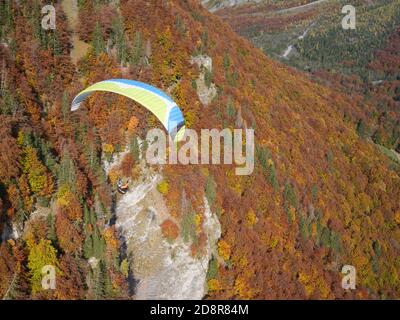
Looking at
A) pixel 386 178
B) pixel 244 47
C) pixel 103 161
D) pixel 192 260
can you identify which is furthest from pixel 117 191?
pixel 386 178

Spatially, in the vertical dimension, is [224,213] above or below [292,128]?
below

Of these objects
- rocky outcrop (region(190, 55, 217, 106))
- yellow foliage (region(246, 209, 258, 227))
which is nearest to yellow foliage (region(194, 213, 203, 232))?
yellow foliage (region(246, 209, 258, 227))

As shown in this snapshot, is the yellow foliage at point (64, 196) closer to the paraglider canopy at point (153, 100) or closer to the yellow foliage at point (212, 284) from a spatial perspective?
the paraglider canopy at point (153, 100)

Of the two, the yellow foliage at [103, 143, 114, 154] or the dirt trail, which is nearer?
the yellow foliage at [103, 143, 114, 154]

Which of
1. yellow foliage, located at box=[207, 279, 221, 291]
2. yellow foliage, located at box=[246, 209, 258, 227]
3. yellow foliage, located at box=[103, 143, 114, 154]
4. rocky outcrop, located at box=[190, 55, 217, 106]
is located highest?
rocky outcrop, located at box=[190, 55, 217, 106]

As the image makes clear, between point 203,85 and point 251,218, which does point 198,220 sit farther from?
point 203,85

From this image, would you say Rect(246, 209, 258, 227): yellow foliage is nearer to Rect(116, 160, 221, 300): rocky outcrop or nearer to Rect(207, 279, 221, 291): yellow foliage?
Rect(116, 160, 221, 300): rocky outcrop
